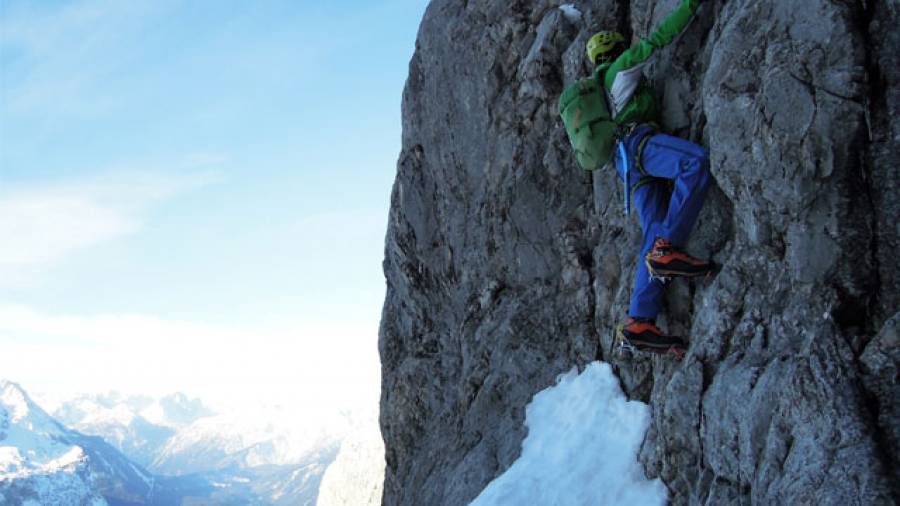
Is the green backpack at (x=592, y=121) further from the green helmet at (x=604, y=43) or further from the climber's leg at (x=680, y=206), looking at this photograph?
the climber's leg at (x=680, y=206)

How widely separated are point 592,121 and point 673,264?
2.91m

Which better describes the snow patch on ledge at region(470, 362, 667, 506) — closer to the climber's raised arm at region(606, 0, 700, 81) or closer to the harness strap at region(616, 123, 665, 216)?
the harness strap at region(616, 123, 665, 216)

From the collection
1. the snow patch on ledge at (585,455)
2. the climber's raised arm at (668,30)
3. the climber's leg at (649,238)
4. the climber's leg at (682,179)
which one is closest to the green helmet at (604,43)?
the climber's raised arm at (668,30)

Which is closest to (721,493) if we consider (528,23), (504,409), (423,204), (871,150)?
(871,150)

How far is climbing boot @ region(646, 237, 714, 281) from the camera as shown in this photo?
9164 millimetres

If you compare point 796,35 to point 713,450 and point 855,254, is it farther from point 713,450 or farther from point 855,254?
point 713,450

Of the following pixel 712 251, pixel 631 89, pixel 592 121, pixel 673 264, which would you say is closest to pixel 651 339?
pixel 673 264

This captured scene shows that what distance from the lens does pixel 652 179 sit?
10.3 m

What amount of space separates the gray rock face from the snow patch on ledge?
34 cm

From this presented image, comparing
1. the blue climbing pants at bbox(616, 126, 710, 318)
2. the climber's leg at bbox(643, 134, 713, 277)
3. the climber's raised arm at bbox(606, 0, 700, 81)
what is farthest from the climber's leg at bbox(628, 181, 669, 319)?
the climber's raised arm at bbox(606, 0, 700, 81)

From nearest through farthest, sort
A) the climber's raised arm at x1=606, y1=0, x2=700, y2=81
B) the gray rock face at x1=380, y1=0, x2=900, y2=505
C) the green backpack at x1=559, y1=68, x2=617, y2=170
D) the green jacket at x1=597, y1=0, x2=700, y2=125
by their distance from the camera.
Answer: the gray rock face at x1=380, y1=0, x2=900, y2=505 → the climber's raised arm at x1=606, y1=0, x2=700, y2=81 → the green jacket at x1=597, y1=0, x2=700, y2=125 → the green backpack at x1=559, y1=68, x2=617, y2=170

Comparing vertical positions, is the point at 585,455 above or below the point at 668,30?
below

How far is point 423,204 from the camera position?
20.0 meters

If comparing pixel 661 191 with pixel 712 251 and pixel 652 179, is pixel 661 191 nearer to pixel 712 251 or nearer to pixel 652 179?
pixel 652 179
